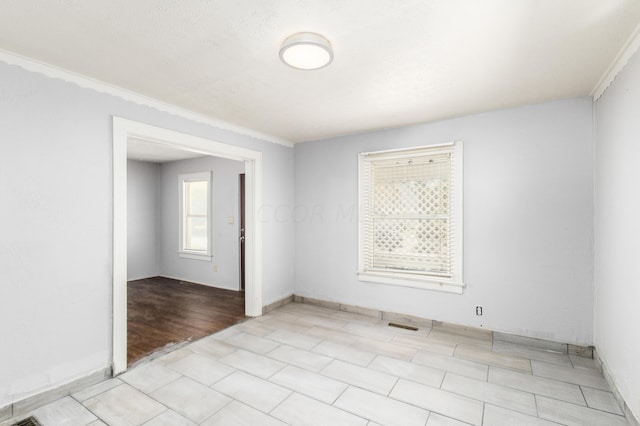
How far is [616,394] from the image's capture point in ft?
7.22

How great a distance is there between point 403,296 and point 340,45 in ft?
9.48

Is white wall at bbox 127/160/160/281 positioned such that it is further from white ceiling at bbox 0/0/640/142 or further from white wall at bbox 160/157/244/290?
white ceiling at bbox 0/0/640/142

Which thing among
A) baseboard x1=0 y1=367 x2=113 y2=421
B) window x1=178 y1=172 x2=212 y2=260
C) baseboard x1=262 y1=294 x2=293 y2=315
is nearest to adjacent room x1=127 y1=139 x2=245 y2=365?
window x1=178 y1=172 x2=212 y2=260

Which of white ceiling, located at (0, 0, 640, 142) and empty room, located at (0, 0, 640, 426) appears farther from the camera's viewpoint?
empty room, located at (0, 0, 640, 426)

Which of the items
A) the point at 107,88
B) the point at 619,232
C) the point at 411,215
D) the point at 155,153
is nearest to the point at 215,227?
the point at 155,153

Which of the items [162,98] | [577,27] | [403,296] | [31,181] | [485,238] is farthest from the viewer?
[403,296]

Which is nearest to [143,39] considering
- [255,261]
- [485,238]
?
[255,261]

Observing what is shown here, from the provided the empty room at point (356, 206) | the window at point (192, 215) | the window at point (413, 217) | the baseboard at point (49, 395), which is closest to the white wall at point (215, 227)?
the window at point (192, 215)

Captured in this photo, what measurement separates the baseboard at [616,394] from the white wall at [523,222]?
240 millimetres

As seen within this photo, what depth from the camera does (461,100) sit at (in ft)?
9.45

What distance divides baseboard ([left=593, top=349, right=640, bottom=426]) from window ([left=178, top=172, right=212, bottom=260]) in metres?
5.58

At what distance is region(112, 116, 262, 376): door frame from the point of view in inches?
100

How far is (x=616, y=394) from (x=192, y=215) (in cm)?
612

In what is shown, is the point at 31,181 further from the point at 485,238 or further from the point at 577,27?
the point at 485,238
